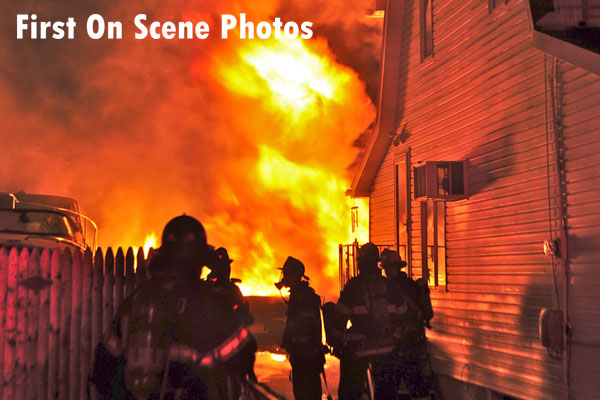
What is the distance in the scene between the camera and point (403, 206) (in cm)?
1689

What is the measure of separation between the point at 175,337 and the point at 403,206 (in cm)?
1328

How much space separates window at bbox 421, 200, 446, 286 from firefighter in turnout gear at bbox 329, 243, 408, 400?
6.42 meters

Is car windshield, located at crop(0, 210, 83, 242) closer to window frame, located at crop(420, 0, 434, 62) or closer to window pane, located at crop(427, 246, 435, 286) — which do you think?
window pane, located at crop(427, 246, 435, 286)

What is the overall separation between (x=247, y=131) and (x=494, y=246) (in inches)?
883

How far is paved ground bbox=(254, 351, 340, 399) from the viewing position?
1225 cm

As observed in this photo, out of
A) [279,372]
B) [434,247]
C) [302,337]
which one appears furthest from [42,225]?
[434,247]

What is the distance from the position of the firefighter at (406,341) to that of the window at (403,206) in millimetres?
6823

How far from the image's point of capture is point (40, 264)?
8.30 metres

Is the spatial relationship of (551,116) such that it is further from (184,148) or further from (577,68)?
(184,148)

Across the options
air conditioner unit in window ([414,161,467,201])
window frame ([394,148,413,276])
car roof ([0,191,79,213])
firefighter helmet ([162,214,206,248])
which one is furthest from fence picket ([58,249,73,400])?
window frame ([394,148,413,276])

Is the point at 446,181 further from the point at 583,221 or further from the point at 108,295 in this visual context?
the point at 108,295

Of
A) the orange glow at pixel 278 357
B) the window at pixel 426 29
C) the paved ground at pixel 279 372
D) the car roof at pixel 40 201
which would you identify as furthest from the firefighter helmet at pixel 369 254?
the orange glow at pixel 278 357

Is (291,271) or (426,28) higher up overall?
(426,28)

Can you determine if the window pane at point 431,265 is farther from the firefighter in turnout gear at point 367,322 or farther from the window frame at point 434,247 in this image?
the firefighter in turnout gear at point 367,322
